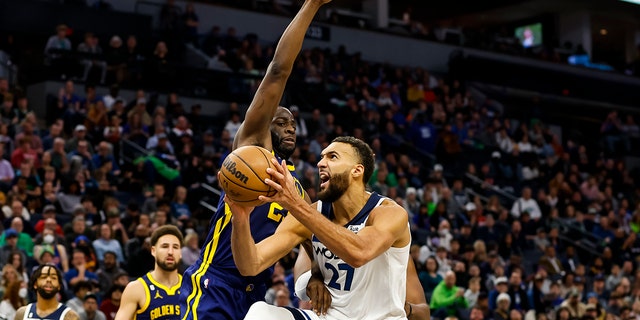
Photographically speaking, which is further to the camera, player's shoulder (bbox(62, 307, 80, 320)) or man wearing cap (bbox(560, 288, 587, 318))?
man wearing cap (bbox(560, 288, 587, 318))

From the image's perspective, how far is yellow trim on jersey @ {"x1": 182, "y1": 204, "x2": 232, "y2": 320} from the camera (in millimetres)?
6336

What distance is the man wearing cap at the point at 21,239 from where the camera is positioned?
510 inches

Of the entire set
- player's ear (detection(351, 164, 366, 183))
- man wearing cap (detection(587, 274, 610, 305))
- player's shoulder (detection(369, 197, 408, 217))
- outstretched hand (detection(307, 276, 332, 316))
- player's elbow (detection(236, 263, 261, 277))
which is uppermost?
player's ear (detection(351, 164, 366, 183))

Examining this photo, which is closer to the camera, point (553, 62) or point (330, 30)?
point (330, 30)

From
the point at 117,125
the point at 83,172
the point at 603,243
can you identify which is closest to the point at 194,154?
the point at 117,125

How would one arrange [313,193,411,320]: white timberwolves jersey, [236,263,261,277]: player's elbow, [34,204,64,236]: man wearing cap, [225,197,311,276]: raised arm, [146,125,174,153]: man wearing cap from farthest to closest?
[146,125,174,153]: man wearing cap < [34,204,64,236]: man wearing cap < [313,193,411,320]: white timberwolves jersey < [236,263,261,277]: player's elbow < [225,197,311,276]: raised arm

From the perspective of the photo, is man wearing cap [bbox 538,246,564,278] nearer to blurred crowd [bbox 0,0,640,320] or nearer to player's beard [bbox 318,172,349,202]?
blurred crowd [bbox 0,0,640,320]

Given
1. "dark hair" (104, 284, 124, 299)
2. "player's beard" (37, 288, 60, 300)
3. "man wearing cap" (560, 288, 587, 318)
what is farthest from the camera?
"man wearing cap" (560, 288, 587, 318)

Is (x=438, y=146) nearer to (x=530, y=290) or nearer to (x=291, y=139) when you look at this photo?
(x=530, y=290)

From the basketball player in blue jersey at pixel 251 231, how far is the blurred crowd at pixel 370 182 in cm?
508

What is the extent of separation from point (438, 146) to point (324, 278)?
17.7 m

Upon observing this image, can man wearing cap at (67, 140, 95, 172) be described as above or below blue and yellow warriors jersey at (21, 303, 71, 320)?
above

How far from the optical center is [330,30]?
88.5ft

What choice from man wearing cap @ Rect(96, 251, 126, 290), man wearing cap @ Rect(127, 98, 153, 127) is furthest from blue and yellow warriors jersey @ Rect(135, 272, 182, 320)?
man wearing cap @ Rect(127, 98, 153, 127)
